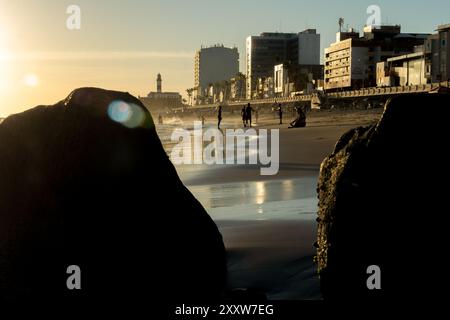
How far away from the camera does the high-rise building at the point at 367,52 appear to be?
12438 cm

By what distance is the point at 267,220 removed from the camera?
8.02 metres

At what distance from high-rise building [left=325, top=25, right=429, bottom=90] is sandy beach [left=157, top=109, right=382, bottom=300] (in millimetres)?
112755

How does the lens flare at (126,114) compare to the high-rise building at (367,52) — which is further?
the high-rise building at (367,52)

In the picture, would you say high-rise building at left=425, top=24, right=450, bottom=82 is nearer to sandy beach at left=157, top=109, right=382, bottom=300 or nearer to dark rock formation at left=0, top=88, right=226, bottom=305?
sandy beach at left=157, top=109, right=382, bottom=300

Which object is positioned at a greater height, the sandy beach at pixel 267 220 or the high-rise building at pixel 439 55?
the high-rise building at pixel 439 55

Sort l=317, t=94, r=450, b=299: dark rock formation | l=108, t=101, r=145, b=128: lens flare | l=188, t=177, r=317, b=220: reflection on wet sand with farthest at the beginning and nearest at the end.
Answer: l=188, t=177, r=317, b=220: reflection on wet sand < l=108, t=101, r=145, b=128: lens flare < l=317, t=94, r=450, b=299: dark rock formation

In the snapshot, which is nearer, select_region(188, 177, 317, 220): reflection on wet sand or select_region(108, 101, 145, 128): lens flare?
select_region(108, 101, 145, 128): lens flare

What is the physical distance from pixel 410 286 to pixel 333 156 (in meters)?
1.15

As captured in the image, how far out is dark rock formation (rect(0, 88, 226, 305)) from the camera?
3.81 meters

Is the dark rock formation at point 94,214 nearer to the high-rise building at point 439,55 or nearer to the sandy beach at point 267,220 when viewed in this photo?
the sandy beach at point 267,220

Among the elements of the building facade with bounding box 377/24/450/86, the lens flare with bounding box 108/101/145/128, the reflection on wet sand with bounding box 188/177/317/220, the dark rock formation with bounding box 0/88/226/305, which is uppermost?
the building facade with bounding box 377/24/450/86

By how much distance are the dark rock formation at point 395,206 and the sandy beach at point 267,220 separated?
925 mm

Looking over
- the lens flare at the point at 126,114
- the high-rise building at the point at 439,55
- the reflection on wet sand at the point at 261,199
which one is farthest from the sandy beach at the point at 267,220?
the high-rise building at the point at 439,55

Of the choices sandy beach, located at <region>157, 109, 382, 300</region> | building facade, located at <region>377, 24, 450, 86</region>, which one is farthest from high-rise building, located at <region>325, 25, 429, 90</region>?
sandy beach, located at <region>157, 109, 382, 300</region>
